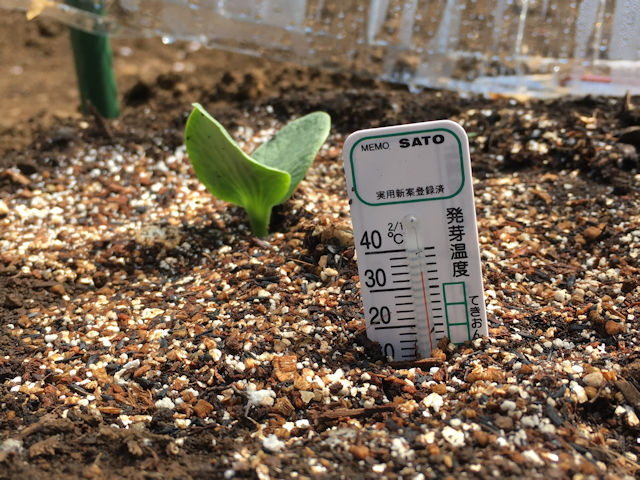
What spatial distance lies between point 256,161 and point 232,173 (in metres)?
0.08

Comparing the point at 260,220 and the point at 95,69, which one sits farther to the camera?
the point at 95,69

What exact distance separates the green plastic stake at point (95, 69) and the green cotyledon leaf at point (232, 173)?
1.01m

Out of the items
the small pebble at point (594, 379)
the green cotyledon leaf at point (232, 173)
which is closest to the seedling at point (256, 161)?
the green cotyledon leaf at point (232, 173)

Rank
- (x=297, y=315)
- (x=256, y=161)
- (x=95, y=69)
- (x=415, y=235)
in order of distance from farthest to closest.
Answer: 1. (x=95, y=69)
2. (x=256, y=161)
3. (x=297, y=315)
4. (x=415, y=235)

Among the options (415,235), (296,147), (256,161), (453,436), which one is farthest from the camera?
(296,147)

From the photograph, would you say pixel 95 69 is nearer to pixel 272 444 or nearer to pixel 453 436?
pixel 272 444

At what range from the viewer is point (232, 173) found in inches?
62.9

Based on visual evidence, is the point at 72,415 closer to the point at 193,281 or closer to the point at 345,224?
the point at 193,281

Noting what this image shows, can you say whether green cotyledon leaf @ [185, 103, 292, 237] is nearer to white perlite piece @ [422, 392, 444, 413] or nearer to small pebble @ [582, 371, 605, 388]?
white perlite piece @ [422, 392, 444, 413]

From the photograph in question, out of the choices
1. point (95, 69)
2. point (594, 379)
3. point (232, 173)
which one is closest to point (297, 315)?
point (232, 173)

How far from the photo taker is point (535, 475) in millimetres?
883

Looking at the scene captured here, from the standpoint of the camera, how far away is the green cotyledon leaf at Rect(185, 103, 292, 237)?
4.93ft

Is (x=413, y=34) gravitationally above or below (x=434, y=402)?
above

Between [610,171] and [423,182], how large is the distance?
3.06 feet
